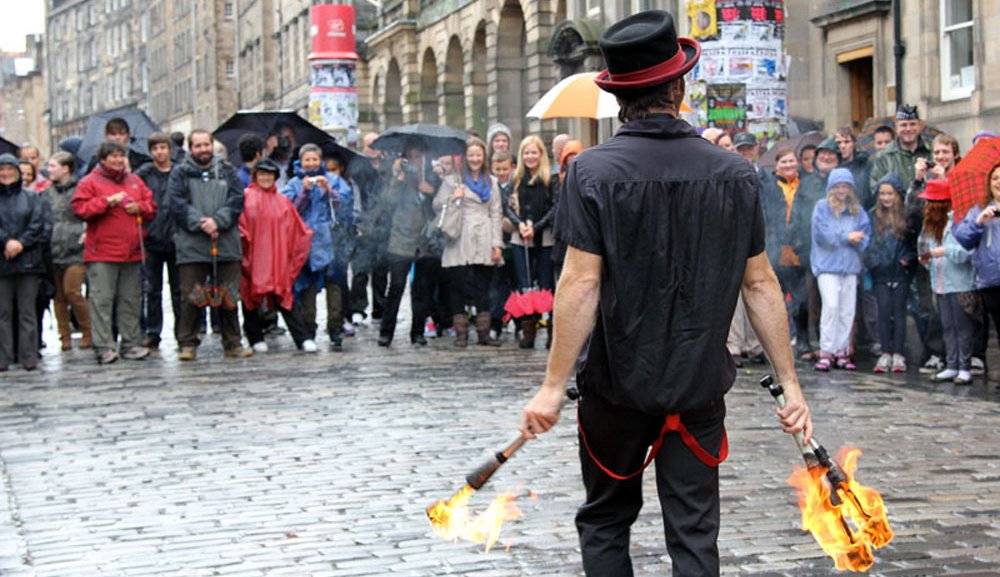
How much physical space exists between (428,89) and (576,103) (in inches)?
1466

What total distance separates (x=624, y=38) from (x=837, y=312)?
860 cm

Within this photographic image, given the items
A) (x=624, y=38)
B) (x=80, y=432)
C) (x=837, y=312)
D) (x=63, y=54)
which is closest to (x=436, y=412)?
(x=80, y=432)

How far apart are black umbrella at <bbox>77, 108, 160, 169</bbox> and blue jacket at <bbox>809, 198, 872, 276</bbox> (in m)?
7.11

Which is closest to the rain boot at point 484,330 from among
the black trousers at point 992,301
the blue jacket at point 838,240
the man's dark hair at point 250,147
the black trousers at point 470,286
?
the black trousers at point 470,286

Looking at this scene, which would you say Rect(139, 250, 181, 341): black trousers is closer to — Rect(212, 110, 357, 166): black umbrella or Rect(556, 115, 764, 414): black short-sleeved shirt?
Rect(212, 110, 357, 166): black umbrella

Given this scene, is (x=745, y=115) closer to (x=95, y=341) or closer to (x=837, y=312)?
(x=837, y=312)

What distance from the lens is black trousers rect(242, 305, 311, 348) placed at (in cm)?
1490

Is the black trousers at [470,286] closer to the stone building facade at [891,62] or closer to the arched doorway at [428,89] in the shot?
the stone building facade at [891,62]

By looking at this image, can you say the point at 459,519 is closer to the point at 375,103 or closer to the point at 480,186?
the point at 480,186

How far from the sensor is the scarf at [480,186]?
14969 mm

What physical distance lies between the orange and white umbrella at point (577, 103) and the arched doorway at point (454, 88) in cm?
3242

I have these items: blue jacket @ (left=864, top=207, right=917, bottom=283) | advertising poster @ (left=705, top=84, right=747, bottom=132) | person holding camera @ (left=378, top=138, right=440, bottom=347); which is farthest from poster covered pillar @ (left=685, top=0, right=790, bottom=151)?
blue jacket @ (left=864, top=207, right=917, bottom=283)

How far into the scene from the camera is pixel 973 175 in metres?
11.4

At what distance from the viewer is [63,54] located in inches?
5960
